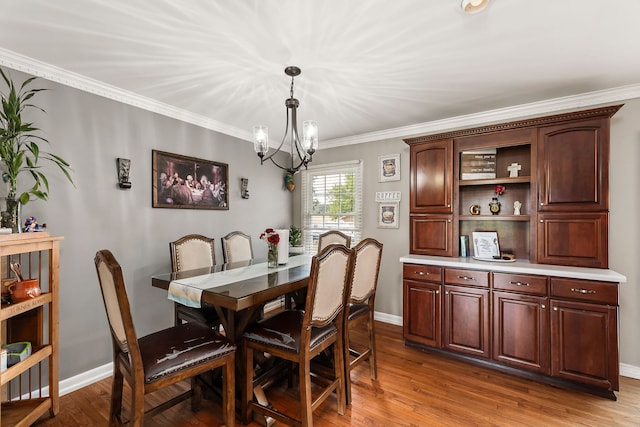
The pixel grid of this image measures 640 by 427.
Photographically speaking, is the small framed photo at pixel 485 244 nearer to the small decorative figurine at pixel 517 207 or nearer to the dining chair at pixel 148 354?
the small decorative figurine at pixel 517 207

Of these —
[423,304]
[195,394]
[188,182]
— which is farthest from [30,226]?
[423,304]

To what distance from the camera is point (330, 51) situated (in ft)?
6.61

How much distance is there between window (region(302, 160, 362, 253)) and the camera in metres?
4.11

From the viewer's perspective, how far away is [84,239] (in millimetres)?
2418

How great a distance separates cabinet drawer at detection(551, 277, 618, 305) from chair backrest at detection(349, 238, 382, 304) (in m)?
1.47

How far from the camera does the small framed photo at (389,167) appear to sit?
3.74 meters

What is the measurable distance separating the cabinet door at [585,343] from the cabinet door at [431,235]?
1007 mm

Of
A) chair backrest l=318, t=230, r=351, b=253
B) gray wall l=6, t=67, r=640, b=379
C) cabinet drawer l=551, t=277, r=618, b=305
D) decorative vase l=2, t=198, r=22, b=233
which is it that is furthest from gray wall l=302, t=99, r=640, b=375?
decorative vase l=2, t=198, r=22, b=233

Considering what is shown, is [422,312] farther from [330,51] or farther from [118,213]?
[118,213]

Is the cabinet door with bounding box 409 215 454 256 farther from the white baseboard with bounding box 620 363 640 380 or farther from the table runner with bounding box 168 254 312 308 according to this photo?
the white baseboard with bounding box 620 363 640 380

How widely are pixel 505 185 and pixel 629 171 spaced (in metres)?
0.93

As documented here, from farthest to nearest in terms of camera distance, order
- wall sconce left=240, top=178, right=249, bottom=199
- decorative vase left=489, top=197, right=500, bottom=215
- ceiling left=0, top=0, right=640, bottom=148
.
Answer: wall sconce left=240, top=178, right=249, bottom=199 → decorative vase left=489, top=197, right=500, bottom=215 → ceiling left=0, top=0, right=640, bottom=148

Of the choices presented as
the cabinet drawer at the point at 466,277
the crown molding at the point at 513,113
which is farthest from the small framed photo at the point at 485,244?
the crown molding at the point at 513,113

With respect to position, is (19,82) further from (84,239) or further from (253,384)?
(253,384)
